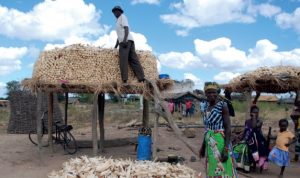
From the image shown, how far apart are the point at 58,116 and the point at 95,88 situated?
8.62 metres

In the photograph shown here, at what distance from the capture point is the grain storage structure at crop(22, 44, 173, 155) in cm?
995

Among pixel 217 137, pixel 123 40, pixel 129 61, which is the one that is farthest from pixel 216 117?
pixel 129 61

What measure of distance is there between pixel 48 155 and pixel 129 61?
3500 millimetres

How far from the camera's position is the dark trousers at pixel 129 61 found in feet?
33.0

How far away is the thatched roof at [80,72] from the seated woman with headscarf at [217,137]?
4.76 m

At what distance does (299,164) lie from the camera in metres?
10.5

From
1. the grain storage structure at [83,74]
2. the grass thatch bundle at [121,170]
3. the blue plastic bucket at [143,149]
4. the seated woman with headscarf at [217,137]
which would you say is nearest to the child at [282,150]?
the grass thatch bundle at [121,170]

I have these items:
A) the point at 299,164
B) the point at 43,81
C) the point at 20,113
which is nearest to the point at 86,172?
the point at 43,81

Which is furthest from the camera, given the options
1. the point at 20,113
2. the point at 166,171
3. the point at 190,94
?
the point at 190,94

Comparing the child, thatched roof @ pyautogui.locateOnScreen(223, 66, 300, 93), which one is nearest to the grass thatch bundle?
the child

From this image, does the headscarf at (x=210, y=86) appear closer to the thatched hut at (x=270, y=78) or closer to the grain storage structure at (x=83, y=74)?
the grain storage structure at (x=83, y=74)

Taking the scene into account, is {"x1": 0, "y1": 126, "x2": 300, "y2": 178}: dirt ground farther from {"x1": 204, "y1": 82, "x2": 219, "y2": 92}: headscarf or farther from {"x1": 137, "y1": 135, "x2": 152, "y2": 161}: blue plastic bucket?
{"x1": 204, "y1": 82, "x2": 219, "y2": 92}: headscarf

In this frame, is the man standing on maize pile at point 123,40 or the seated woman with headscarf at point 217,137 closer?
the seated woman with headscarf at point 217,137

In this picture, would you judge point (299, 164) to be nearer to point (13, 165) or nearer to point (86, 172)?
point (86, 172)
